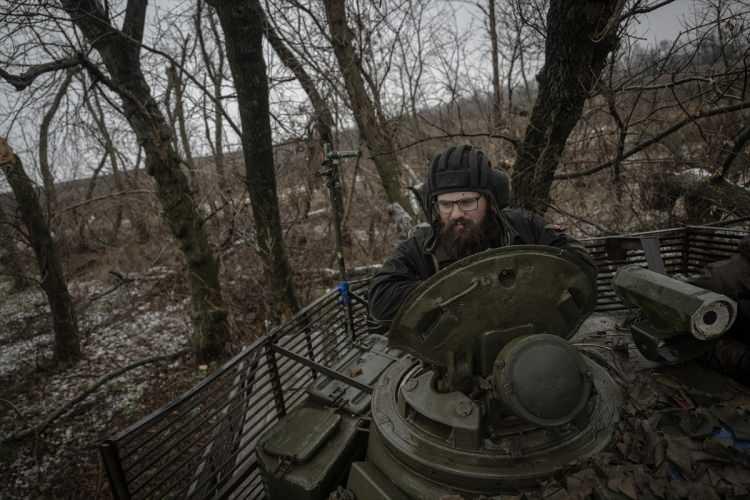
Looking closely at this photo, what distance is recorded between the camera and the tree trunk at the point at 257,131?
590 cm

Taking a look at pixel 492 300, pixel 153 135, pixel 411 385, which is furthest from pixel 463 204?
pixel 153 135

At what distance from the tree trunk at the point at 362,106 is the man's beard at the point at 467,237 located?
6.80m

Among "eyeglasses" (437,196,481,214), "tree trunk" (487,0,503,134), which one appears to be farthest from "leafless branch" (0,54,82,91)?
"tree trunk" (487,0,503,134)

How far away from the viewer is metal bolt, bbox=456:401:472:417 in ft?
6.68

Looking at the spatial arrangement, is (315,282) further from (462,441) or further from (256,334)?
(462,441)

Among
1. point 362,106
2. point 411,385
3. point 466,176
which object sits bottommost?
point 411,385

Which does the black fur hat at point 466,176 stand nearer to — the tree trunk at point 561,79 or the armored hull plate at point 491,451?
the armored hull plate at point 491,451

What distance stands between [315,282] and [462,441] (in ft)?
26.7

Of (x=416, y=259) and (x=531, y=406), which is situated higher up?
(x=416, y=259)

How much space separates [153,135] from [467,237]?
19.9 feet

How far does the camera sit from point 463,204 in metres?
2.68

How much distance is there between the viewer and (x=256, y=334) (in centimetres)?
875

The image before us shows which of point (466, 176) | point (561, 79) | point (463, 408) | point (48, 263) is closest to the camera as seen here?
point (463, 408)

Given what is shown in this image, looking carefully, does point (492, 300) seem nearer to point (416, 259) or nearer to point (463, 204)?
point (463, 204)
